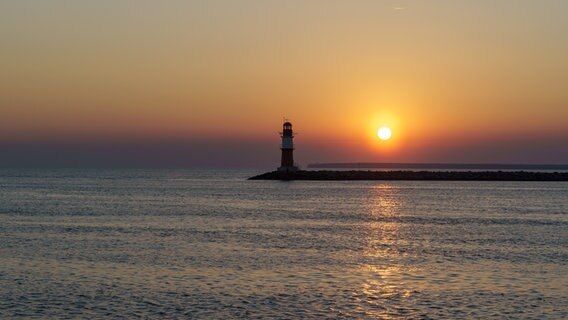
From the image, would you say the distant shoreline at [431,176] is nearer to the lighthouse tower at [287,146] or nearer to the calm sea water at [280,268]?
the lighthouse tower at [287,146]

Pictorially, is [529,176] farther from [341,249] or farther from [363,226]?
[341,249]

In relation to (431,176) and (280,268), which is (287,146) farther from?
(280,268)

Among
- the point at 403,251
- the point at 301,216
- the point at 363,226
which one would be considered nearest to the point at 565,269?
the point at 403,251

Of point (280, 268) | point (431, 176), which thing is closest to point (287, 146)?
point (431, 176)

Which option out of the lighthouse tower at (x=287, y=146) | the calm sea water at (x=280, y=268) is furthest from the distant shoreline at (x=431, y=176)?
the calm sea water at (x=280, y=268)

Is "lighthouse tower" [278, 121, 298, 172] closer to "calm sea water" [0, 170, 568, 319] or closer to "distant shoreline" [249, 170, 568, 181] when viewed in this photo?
"distant shoreline" [249, 170, 568, 181]

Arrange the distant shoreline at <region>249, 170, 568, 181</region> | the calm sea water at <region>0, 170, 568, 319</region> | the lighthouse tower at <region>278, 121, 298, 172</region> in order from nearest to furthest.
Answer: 1. the calm sea water at <region>0, 170, 568, 319</region>
2. the lighthouse tower at <region>278, 121, 298, 172</region>
3. the distant shoreline at <region>249, 170, 568, 181</region>

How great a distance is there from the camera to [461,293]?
23906 mm

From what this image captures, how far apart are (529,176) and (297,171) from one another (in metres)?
43.4

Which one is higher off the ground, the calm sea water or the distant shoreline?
the distant shoreline

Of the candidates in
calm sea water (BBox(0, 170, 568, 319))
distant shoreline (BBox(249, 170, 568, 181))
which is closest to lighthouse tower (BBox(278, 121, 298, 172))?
distant shoreline (BBox(249, 170, 568, 181))

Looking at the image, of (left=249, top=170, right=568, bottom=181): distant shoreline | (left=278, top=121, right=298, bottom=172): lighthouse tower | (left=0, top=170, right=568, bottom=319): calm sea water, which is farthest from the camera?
(left=249, top=170, right=568, bottom=181): distant shoreline

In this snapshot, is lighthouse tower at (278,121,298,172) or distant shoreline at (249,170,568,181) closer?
lighthouse tower at (278,121,298,172)

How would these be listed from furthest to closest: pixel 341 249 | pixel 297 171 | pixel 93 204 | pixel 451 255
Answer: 1. pixel 297 171
2. pixel 93 204
3. pixel 341 249
4. pixel 451 255
